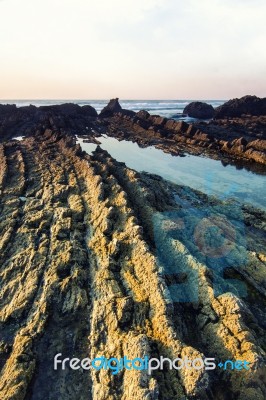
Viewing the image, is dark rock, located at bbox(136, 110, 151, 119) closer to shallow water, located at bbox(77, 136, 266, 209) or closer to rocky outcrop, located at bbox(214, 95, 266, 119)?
rocky outcrop, located at bbox(214, 95, 266, 119)

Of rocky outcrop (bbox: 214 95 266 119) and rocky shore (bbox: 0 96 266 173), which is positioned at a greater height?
rocky outcrop (bbox: 214 95 266 119)

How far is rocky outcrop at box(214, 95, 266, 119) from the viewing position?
195ft

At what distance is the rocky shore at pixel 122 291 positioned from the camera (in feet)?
21.1

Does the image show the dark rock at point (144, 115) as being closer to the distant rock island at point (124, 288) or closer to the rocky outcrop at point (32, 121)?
the rocky outcrop at point (32, 121)

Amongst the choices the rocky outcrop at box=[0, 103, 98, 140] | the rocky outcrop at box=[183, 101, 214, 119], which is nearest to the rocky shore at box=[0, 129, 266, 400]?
the rocky outcrop at box=[0, 103, 98, 140]

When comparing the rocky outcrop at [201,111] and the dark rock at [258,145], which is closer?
the dark rock at [258,145]

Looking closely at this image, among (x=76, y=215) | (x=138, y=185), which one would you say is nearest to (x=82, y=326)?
(x=76, y=215)

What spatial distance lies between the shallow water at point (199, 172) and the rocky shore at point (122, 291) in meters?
5.04

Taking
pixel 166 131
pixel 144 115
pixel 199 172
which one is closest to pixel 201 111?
pixel 144 115

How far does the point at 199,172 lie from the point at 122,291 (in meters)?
18.4

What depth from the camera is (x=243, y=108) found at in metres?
59.9

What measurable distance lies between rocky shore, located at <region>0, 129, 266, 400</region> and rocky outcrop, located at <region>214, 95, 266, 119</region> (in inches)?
1924

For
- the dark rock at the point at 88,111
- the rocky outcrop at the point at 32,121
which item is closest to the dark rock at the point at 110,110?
the dark rock at the point at 88,111

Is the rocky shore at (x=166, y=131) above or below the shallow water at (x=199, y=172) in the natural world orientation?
above
